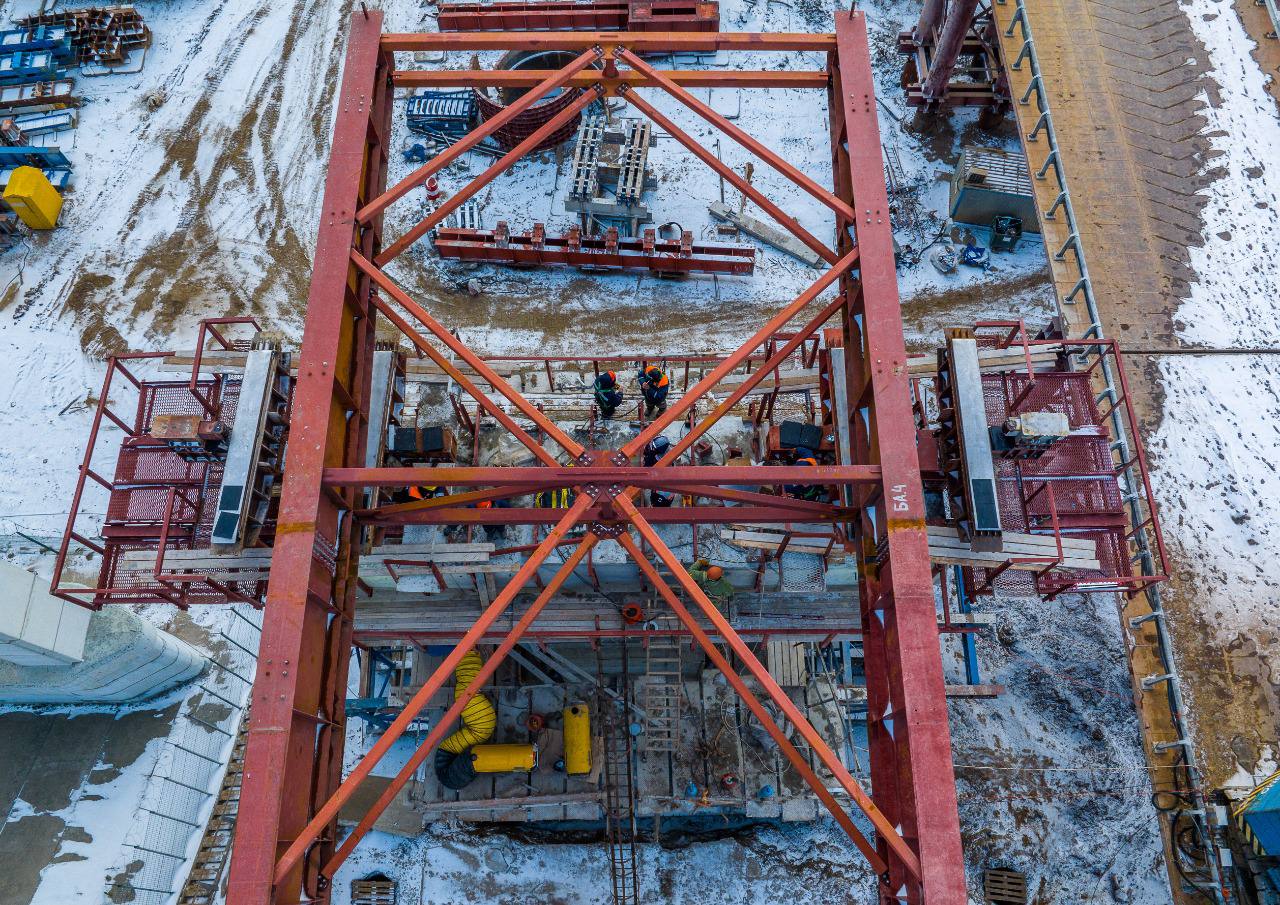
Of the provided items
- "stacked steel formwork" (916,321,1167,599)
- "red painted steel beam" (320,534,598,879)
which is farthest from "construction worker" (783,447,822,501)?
"red painted steel beam" (320,534,598,879)

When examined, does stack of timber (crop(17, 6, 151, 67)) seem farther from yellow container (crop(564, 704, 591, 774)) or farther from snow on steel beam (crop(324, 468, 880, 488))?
yellow container (crop(564, 704, 591, 774))

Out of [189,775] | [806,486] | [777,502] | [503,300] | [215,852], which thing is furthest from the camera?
[503,300]

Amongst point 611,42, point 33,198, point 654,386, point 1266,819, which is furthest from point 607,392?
point 33,198

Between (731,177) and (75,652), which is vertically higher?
(731,177)

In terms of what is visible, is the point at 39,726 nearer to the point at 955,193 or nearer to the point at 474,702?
the point at 474,702

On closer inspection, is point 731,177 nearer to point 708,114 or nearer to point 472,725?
point 708,114

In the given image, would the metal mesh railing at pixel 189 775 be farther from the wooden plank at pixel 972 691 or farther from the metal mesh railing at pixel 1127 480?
the metal mesh railing at pixel 1127 480

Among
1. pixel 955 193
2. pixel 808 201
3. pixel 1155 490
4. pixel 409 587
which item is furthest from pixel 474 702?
pixel 955 193
